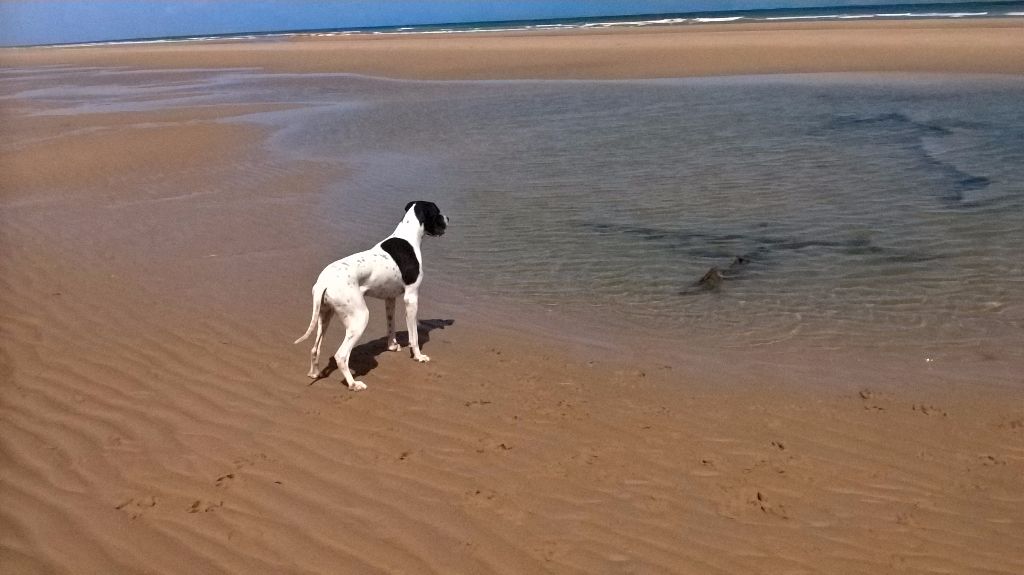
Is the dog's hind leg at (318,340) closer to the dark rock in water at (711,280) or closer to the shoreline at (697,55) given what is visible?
the dark rock in water at (711,280)

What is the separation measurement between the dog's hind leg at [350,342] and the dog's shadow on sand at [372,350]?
309 millimetres

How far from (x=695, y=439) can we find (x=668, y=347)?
1.76 metres

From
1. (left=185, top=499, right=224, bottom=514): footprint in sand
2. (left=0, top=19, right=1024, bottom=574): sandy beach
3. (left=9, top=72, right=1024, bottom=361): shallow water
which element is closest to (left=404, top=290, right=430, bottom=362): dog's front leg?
(left=0, top=19, right=1024, bottom=574): sandy beach

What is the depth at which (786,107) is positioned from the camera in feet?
66.7

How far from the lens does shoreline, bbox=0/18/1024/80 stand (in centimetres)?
A: 2948

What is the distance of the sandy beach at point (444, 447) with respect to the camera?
430 cm

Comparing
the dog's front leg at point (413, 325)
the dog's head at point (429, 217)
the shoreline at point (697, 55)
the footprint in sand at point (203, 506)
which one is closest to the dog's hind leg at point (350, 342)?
the dog's front leg at point (413, 325)

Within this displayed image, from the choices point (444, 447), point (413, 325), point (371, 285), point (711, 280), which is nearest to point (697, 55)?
point (711, 280)

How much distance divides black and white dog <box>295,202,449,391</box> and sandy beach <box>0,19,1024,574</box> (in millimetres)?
287

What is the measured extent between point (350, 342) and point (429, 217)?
1630mm

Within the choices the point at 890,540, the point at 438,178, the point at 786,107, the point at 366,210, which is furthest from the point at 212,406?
the point at 786,107

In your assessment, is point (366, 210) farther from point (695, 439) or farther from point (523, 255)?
point (695, 439)

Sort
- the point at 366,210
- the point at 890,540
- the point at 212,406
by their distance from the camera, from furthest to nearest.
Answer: the point at 366,210, the point at 212,406, the point at 890,540

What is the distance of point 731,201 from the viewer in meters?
11.9
